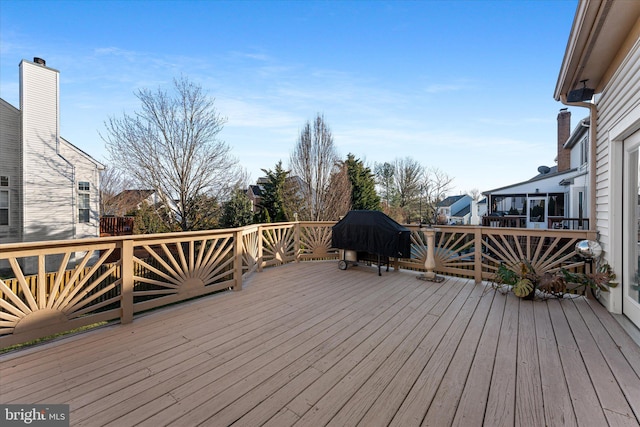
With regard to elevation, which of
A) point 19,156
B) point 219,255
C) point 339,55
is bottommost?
point 219,255

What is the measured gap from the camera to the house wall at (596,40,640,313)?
2.67 m

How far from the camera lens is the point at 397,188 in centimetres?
2469

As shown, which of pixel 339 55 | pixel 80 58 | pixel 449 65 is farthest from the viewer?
pixel 80 58

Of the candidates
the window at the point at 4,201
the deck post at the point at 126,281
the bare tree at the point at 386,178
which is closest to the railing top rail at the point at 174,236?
the deck post at the point at 126,281

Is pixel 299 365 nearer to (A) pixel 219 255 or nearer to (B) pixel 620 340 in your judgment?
(A) pixel 219 255

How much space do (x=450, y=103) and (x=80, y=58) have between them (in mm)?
12725

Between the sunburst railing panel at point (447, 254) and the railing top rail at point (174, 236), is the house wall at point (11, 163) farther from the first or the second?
the sunburst railing panel at point (447, 254)

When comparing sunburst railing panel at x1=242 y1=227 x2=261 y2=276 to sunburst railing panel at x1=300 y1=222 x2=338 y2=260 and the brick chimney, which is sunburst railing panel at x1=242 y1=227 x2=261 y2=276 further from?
the brick chimney

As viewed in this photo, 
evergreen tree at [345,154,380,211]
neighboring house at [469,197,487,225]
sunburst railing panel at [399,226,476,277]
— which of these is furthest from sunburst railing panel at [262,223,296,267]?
neighboring house at [469,197,487,225]

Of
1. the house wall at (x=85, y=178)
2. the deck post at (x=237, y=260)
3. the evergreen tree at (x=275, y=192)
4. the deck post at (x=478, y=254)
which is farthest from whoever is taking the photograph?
the evergreen tree at (x=275, y=192)

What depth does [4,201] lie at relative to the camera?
357 inches

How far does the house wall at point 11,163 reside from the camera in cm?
901

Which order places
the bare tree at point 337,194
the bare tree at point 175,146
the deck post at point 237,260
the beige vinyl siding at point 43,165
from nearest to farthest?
1. the deck post at point 237,260
2. the beige vinyl siding at point 43,165
3. the bare tree at point 175,146
4. the bare tree at point 337,194

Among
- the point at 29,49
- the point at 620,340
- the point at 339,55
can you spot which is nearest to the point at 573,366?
the point at 620,340
